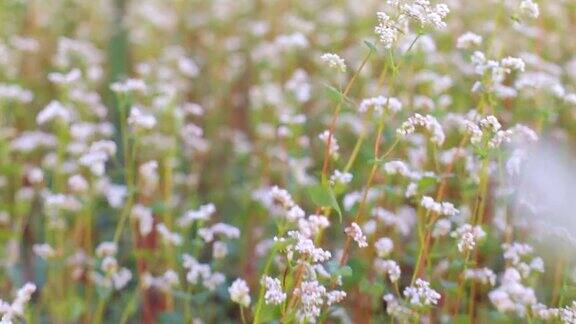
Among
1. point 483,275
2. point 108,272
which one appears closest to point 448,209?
point 483,275

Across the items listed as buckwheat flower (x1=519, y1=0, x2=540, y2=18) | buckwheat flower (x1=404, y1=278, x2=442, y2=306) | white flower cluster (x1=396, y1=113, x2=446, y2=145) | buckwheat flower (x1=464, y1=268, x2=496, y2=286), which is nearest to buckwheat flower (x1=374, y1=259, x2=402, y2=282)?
buckwheat flower (x1=404, y1=278, x2=442, y2=306)

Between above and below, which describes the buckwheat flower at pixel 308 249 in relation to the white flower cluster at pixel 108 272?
above

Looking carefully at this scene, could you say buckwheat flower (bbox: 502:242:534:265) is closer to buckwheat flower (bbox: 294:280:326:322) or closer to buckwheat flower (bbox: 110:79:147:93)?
buckwheat flower (bbox: 294:280:326:322)

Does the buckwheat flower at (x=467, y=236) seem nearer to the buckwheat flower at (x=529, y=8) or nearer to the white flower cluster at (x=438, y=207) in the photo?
the white flower cluster at (x=438, y=207)

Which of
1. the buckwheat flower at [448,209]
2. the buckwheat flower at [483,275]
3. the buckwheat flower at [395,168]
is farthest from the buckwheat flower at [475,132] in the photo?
the buckwheat flower at [483,275]

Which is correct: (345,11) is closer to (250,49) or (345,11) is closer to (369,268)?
(250,49)

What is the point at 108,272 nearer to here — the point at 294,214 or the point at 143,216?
the point at 143,216

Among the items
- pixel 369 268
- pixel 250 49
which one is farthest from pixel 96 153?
pixel 250 49
